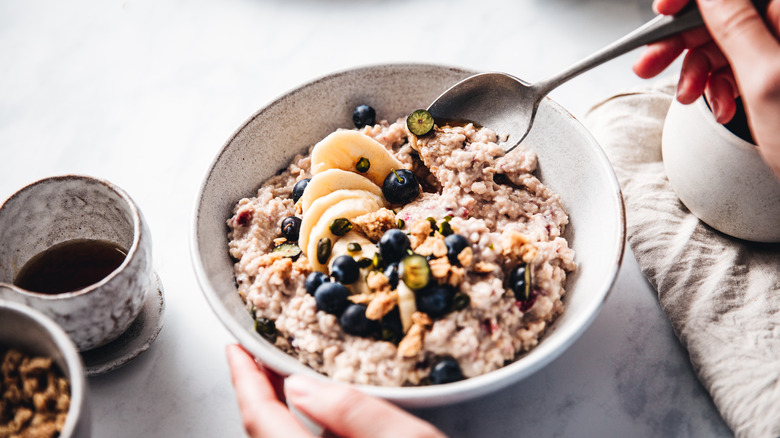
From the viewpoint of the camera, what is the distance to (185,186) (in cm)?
174

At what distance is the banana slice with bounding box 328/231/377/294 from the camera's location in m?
1.25

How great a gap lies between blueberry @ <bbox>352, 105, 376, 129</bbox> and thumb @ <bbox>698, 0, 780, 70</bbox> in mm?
816

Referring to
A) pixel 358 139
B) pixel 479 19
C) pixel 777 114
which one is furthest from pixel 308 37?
pixel 777 114

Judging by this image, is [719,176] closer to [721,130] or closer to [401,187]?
[721,130]

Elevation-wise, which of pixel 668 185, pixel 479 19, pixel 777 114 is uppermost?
pixel 777 114

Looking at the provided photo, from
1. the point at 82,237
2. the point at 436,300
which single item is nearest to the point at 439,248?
the point at 436,300

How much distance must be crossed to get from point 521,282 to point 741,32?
612 mm

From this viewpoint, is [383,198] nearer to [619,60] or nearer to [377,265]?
[377,265]

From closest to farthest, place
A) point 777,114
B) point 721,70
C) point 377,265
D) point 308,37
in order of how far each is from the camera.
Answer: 1. point 777,114
2. point 377,265
3. point 721,70
4. point 308,37

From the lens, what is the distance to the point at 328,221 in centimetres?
130

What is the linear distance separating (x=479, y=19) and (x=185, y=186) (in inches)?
46.9

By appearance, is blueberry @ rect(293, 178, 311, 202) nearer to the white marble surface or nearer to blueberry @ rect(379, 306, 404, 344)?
the white marble surface

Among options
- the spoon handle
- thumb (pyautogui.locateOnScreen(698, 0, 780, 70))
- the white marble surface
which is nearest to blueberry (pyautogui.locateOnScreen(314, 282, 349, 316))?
the white marble surface

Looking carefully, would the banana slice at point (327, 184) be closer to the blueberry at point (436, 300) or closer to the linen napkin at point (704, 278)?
the blueberry at point (436, 300)
